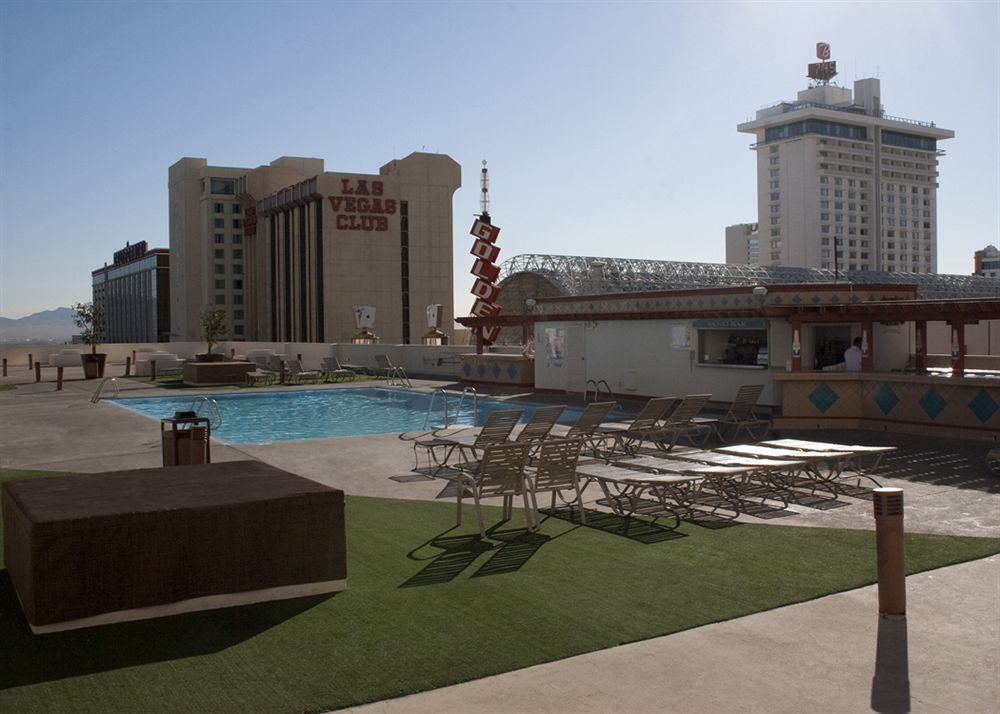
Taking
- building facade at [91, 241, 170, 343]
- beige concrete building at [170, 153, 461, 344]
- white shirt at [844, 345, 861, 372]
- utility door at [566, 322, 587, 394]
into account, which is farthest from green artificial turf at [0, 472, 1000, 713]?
building facade at [91, 241, 170, 343]

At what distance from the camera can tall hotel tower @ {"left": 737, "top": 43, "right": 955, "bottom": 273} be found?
5753 inches

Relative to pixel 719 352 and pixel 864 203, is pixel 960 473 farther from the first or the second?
pixel 864 203

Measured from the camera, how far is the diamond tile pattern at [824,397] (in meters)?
17.0

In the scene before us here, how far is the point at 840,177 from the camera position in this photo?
148 metres

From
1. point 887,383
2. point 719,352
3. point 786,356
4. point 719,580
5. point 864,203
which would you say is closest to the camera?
point 719,580

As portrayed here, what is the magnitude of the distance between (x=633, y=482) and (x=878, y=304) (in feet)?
32.1

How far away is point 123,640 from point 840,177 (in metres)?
156

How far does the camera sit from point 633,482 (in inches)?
367

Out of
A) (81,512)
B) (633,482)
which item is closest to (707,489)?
(633,482)

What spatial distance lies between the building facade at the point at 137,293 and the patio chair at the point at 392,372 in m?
69.0

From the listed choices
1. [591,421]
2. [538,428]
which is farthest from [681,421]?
[538,428]

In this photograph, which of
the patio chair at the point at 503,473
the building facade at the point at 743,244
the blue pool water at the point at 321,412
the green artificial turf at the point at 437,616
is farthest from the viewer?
the building facade at the point at 743,244

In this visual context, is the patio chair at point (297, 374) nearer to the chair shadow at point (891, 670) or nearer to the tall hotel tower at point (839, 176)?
the chair shadow at point (891, 670)

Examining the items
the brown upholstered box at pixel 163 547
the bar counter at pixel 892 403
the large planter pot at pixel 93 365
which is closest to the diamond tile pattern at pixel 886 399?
the bar counter at pixel 892 403
